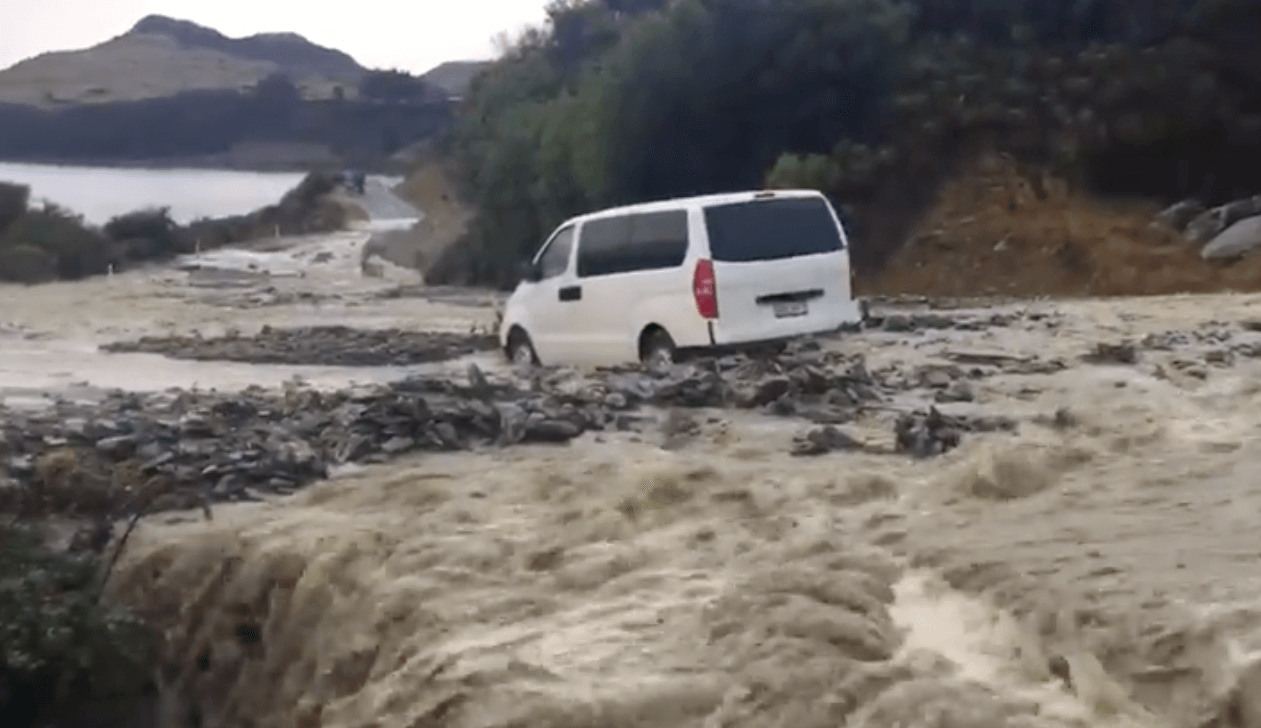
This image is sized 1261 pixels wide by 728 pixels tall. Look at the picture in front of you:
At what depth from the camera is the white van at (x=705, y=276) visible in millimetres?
13711

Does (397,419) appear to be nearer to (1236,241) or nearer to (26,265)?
(1236,241)

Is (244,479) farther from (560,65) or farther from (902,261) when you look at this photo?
(560,65)

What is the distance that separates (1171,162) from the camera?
28375 millimetres

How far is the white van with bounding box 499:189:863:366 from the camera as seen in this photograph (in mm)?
13711

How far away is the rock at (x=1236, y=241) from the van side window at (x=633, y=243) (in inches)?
513

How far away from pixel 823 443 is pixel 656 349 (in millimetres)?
4445

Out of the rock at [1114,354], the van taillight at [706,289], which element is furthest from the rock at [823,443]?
the rock at [1114,354]

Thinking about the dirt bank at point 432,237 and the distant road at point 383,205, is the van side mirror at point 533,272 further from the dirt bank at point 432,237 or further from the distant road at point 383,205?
the distant road at point 383,205

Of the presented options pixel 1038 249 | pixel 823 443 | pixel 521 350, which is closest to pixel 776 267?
pixel 521 350

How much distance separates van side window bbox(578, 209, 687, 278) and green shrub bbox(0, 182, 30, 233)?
39470 millimetres

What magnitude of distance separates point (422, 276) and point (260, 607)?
116 feet

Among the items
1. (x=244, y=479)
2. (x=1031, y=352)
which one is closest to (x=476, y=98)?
(x=1031, y=352)

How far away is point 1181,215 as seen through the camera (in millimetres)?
26625

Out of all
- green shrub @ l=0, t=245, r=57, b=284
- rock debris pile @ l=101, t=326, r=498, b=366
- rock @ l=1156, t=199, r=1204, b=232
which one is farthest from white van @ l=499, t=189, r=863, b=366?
green shrub @ l=0, t=245, r=57, b=284
